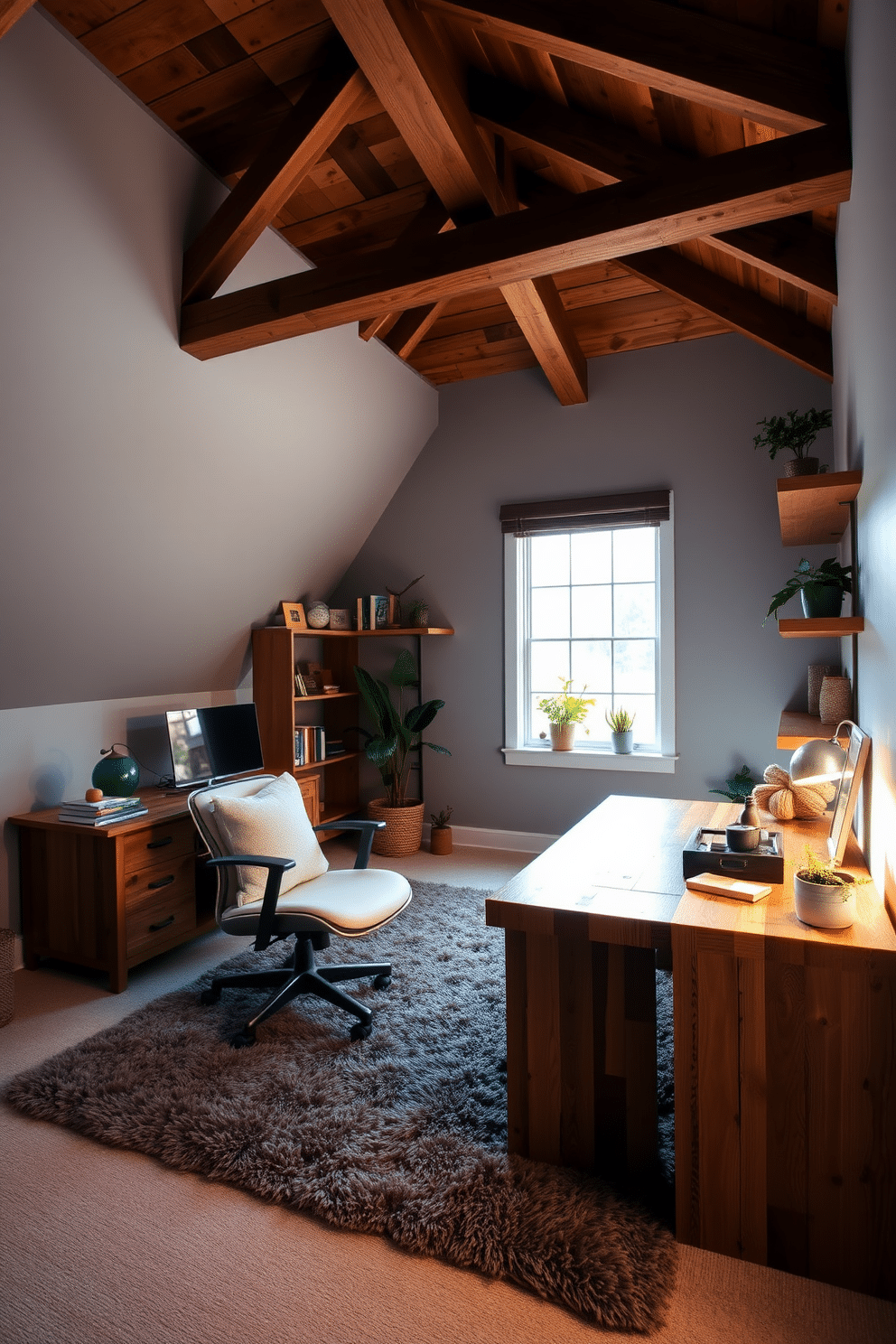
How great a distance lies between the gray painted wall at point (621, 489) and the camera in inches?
160

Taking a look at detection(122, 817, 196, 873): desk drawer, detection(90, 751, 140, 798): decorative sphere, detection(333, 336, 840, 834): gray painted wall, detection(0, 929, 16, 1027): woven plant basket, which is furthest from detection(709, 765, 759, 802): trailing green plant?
detection(0, 929, 16, 1027): woven plant basket

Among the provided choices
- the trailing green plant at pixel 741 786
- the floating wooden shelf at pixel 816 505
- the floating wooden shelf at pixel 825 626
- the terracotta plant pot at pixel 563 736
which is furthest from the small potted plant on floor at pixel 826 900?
the terracotta plant pot at pixel 563 736

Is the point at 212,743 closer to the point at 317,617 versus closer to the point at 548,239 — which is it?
the point at 317,617

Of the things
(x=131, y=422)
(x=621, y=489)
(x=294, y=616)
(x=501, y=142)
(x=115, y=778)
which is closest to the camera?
(x=131, y=422)

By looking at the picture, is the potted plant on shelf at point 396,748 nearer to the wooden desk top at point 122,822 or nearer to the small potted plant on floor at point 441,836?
the small potted plant on floor at point 441,836

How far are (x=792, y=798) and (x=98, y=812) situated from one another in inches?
103

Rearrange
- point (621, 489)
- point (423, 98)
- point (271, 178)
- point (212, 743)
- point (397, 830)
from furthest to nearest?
point (397, 830), point (621, 489), point (212, 743), point (271, 178), point (423, 98)

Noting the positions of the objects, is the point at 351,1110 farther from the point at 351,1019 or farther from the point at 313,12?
the point at 313,12

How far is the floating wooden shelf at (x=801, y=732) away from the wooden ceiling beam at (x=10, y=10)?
2.88 meters

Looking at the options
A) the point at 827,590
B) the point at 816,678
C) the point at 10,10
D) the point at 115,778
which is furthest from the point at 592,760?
the point at 10,10

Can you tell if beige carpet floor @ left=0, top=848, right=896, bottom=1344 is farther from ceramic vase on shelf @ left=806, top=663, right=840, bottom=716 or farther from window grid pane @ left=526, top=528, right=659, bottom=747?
window grid pane @ left=526, top=528, right=659, bottom=747

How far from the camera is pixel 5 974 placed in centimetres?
268

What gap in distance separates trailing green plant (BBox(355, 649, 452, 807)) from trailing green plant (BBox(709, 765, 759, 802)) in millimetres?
1722

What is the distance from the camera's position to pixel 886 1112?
1.50 meters
